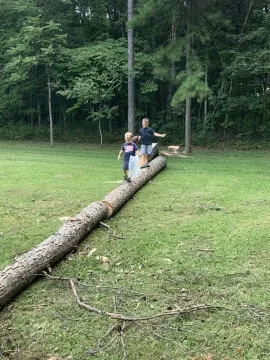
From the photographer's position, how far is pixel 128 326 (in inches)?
135

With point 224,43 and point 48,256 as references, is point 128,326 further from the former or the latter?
point 224,43

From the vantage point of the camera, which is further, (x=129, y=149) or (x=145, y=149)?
(x=145, y=149)

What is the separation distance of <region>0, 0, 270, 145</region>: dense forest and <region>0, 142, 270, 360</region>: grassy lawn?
8.07 meters

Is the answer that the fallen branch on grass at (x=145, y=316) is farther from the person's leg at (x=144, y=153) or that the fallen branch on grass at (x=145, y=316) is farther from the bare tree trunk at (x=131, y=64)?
the bare tree trunk at (x=131, y=64)

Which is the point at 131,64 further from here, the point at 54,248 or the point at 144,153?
the point at 54,248

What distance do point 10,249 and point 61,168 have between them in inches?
325

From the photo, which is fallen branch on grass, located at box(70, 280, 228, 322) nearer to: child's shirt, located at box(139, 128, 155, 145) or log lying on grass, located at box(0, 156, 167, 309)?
log lying on grass, located at box(0, 156, 167, 309)

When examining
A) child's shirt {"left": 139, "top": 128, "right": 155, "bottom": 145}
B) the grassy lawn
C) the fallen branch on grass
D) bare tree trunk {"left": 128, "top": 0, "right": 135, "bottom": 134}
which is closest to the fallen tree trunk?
the grassy lawn

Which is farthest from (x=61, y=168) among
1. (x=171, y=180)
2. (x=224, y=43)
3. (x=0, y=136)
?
(x=0, y=136)

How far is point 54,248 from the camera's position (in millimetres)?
4883

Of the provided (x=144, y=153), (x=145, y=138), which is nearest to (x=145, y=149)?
(x=144, y=153)

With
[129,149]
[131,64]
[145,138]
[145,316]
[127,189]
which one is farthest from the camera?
[131,64]

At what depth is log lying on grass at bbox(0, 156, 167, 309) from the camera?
4.00 m

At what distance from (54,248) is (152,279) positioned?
1.28 m
